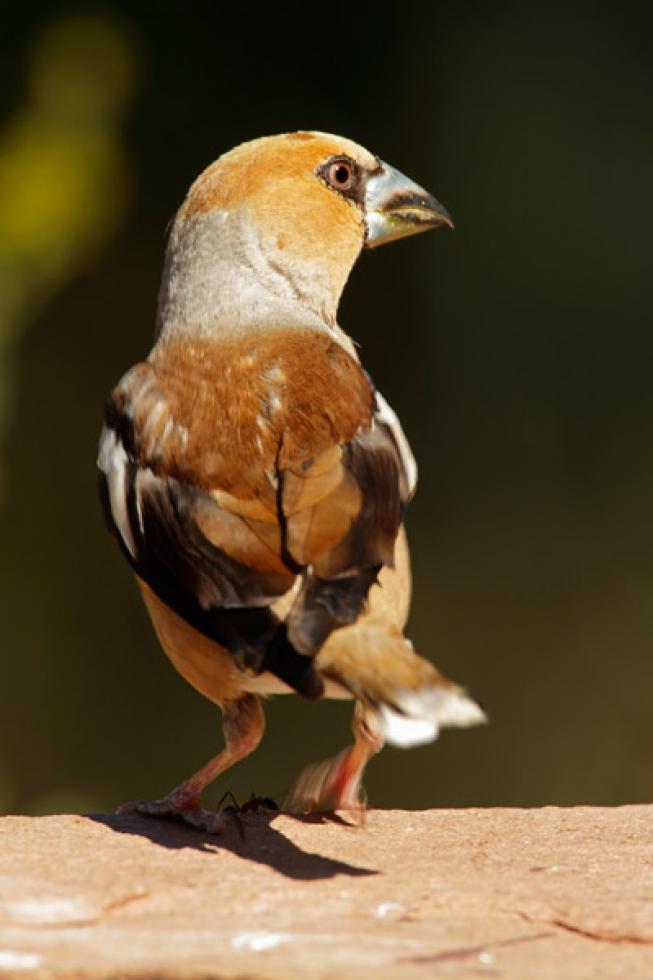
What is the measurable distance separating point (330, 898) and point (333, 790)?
3.64 feet

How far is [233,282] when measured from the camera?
4266mm

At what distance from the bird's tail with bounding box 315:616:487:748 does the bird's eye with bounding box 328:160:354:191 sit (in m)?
1.69

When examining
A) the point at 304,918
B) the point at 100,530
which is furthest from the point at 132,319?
the point at 304,918

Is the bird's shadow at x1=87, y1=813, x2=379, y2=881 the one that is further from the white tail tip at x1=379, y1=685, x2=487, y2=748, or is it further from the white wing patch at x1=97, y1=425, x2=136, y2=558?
the white wing patch at x1=97, y1=425, x2=136, y2=558

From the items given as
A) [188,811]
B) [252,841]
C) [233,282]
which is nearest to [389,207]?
[233,282]

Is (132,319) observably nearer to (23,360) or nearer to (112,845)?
(23,360)

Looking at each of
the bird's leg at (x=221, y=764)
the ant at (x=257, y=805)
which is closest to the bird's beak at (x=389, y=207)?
the bird's leg at (x=221, y=764)

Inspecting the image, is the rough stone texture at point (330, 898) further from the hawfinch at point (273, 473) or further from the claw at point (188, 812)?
the hawfinch at point (273, 473)

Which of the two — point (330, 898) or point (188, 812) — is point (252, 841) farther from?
point (330, 898)

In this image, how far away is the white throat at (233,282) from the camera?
4.17m

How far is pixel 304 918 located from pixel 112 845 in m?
0.76

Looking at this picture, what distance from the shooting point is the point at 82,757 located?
6.98m

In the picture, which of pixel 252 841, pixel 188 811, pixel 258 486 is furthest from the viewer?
pixel 188 811

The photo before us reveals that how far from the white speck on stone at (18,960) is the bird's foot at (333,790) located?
161 cm
